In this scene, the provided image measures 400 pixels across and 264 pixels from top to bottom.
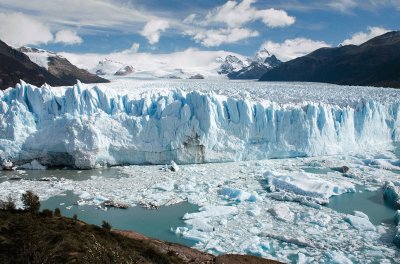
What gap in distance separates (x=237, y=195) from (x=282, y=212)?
175cm

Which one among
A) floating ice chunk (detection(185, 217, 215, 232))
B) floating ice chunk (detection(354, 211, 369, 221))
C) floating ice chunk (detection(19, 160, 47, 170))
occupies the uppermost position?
floating ice chunk (detection(19, 160, 47, 170))

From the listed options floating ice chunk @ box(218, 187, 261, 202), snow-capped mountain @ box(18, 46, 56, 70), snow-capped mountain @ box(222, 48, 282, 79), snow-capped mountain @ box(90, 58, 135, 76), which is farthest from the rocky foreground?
snow-capped mountain @ box(90, 58, 135, 76)

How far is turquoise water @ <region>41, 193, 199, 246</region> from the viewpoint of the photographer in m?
9.65

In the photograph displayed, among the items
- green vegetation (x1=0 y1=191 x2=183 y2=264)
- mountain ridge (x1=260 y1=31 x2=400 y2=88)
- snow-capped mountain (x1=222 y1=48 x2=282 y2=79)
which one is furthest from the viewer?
snow-capped mountain (x1=222 y1=48 x2=282 y2=79)

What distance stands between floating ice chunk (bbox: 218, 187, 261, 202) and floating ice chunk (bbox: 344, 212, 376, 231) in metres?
2.64

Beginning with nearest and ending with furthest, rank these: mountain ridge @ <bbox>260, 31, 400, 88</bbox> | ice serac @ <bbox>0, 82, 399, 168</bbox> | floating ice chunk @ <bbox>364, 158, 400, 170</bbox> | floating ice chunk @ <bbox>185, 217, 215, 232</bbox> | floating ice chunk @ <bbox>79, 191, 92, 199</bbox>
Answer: floating ice chunk @ <bbox>185, 217, 215, 232</bbox> < floating ice chunk @ <bbox>79, 191, 92, 199</bbox> < floating ice chunk @ <bbox>364, 158, 400, 170</bbox> < ice serac @ <bbox>0, 82, 399, 168</bbox> < mountain ridge @ <bbox>260, 31, 400, 88</bbox>

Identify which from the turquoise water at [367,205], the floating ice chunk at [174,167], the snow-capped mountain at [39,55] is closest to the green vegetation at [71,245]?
the turquoise water at [367,205]

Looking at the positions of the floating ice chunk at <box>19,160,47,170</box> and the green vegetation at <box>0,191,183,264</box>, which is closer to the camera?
the green vegetation at <box>0,191,183,264</box>

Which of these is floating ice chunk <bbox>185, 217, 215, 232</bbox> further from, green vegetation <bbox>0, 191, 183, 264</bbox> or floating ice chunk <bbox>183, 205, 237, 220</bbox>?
green vegetation <bbox>0, 191, 183, 264</bbox>

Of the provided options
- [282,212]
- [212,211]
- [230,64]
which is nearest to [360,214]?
[282,212]

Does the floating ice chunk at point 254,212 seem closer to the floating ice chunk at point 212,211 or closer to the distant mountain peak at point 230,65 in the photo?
the floating ice chunk at point 212,211

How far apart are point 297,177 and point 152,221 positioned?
5.18 meters

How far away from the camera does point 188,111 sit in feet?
54.4

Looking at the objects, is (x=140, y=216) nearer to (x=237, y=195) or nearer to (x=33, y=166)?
(x=237, y=195)
